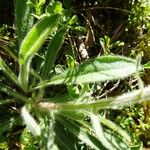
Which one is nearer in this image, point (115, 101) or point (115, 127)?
point (115, 101)

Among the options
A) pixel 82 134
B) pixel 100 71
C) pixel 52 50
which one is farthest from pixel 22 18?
pixel 82 134

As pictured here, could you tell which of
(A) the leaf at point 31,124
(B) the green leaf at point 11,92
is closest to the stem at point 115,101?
(A) the leaf at point 31,124

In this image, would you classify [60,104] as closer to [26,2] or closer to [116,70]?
[116,70]

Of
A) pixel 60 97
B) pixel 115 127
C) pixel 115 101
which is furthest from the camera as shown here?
pixel 60 97

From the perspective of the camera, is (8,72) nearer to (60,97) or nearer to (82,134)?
(60,97)

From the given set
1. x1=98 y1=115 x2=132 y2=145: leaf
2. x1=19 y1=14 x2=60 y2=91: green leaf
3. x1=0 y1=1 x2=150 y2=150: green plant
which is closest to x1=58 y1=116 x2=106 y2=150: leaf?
x1=0 y1=1 x2=150 y2=150: green plant

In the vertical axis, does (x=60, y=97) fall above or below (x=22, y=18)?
below
